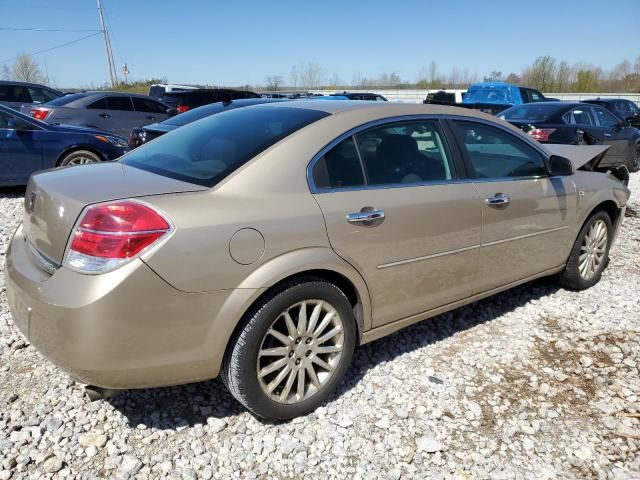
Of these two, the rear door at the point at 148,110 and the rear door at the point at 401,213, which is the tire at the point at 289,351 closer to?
the rear door at the point at 401,213

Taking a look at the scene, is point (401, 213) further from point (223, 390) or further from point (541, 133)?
point (541, 133)

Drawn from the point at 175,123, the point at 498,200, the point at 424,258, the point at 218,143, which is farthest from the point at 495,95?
the point at 218,143

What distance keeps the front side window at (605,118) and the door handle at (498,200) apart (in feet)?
27.3

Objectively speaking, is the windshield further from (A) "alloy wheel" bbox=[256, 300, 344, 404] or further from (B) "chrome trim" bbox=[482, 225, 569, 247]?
(A) "alloy wheel" bbox=[256, 300, 344, 404]

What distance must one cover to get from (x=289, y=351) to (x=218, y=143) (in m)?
1.19

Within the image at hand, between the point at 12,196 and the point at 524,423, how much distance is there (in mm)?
7214

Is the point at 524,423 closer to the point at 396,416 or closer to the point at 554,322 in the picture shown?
the point at 396,416

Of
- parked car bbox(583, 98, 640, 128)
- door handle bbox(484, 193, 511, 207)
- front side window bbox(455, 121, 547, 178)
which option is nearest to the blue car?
front side window bbox(455, 121, 547, 178)

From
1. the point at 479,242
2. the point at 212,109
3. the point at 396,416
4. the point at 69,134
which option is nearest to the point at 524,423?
the point at 396,416

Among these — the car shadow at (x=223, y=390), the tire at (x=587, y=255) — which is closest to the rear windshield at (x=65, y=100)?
the car shadow at (x=223, y=390)

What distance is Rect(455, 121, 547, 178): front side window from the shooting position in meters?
3.39

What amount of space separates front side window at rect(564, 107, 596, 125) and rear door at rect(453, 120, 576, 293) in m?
6.17

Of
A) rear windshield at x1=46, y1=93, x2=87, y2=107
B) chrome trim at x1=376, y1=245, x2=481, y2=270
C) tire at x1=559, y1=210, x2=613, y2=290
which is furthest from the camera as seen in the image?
rear windshield at x1=46, y1=93, x2=87, y2=107

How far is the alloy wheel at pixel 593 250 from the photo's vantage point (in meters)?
4.41
